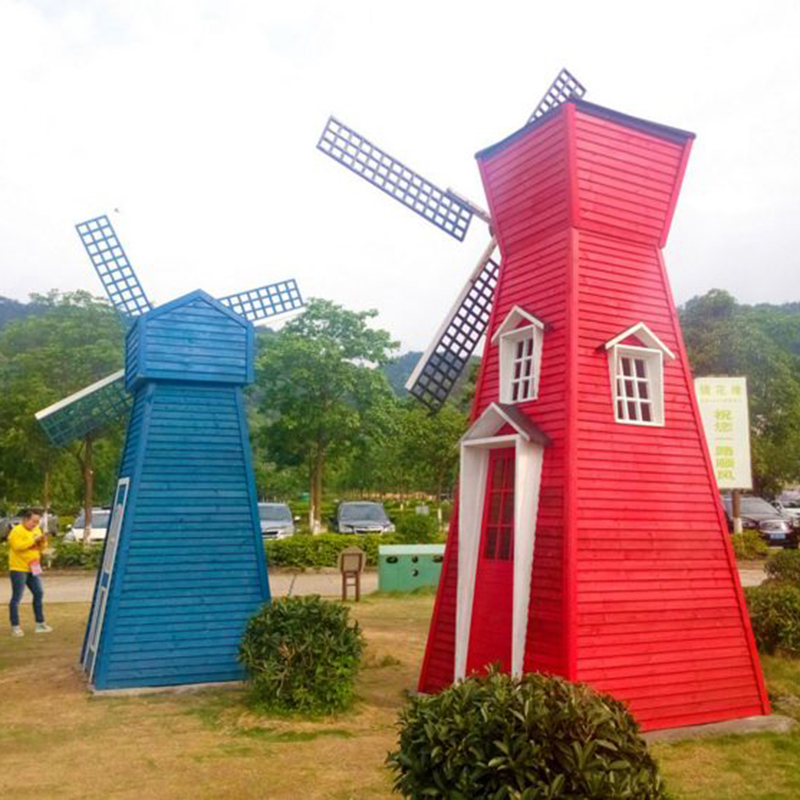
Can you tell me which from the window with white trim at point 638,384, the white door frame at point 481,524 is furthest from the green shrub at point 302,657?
the window with white trim at point 638,384

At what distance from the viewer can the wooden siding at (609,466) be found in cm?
802

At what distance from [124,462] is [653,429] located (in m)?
7.37

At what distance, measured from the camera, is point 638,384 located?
9164 millimetres

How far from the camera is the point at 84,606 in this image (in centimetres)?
1748

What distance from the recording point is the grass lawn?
22.0 feet

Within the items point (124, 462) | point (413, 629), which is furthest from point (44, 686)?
point (413, 629)

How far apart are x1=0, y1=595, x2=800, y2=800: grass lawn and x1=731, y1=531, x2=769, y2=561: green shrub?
14556mm

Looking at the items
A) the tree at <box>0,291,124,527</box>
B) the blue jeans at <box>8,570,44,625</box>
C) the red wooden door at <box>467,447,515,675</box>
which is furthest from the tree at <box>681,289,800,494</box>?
the blue jeans at <box>8,570,44,625</box>

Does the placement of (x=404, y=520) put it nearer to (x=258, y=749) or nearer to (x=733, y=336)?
(x=258, y=749)

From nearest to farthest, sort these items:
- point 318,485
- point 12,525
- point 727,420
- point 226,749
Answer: point 226,749 < point 727,420 < point 318,485 < point 12,525

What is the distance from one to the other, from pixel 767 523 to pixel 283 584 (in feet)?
61.8

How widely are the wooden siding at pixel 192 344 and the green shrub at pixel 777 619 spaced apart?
8112mm

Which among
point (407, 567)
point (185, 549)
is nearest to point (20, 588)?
point (185, 549)

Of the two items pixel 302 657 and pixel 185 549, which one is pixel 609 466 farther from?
pixel 185 549
